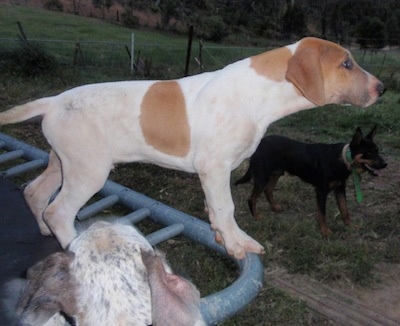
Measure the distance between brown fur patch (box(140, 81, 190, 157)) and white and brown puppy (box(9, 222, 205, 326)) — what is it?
52.5 inches

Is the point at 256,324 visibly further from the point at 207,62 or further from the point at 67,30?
the point at 67,30

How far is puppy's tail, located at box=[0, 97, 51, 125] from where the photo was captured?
305 cm

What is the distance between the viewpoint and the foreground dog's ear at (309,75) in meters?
2.89

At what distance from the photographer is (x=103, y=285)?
61.9 inches

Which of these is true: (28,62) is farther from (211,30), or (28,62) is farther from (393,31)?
(393,31)

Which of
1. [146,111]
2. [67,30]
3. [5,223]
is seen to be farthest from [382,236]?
[67,30]

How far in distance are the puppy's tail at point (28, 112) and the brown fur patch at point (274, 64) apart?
1222 mm

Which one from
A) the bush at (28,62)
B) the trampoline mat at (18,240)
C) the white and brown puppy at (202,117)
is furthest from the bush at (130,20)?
the white and brown puppy at (202,117)

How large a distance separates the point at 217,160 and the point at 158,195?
1.94 meters

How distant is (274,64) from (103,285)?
1.84 m

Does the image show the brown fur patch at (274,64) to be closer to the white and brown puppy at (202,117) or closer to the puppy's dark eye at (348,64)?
the white and brown puppy at (202,117)

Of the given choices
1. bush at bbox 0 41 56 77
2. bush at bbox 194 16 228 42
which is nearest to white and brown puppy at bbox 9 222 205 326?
bush at bbox 0 41 56 77

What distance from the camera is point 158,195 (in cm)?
476

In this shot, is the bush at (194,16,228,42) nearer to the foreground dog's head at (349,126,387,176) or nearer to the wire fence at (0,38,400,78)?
the wire fence at (0,38,400,78)
